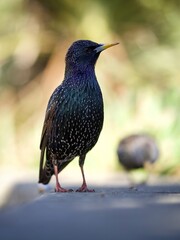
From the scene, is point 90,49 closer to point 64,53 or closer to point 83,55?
point 83,55

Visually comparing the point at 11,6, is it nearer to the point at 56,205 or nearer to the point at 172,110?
the point at 172,110

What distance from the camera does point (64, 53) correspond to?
12.4 meters

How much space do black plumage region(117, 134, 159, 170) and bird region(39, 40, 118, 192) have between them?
2407 mm

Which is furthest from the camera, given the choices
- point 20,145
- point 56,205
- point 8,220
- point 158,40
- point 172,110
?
point 158,40

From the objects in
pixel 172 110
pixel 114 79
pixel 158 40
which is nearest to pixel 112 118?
pixel 172 110

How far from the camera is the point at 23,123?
1195 cm

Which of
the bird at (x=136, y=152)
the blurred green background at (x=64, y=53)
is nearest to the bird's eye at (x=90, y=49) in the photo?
the bird at (x=136, y=152)

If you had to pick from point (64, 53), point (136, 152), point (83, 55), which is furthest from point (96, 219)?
point (64, 53)

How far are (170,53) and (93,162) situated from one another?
289 cm

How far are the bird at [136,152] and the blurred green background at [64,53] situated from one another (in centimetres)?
196

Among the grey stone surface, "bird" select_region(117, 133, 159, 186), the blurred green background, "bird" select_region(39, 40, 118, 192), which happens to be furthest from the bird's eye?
the blurred green background

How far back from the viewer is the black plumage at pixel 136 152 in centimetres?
809

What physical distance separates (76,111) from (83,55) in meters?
0.48

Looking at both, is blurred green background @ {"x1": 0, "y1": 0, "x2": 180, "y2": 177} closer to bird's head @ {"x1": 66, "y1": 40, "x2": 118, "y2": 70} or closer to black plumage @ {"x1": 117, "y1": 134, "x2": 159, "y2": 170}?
black plumage @ {"x1": 117, "y1": 134, "x2": 159, "y2": 170}
